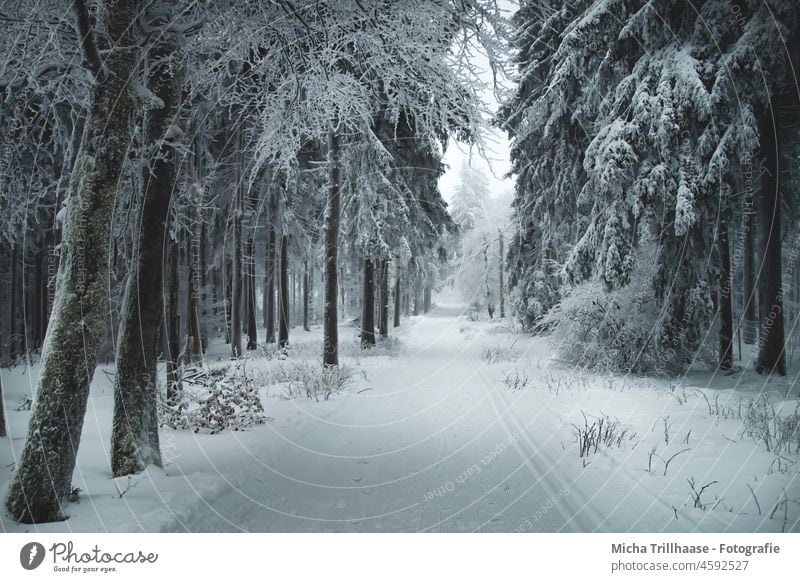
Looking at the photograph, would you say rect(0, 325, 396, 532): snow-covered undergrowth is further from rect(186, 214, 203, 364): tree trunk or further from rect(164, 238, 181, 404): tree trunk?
rect(186, 214, 203, 364): tree trunk

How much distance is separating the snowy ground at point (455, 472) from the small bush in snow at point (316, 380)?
0.85m

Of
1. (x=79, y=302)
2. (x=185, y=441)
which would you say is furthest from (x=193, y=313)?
(x=79, y=302)

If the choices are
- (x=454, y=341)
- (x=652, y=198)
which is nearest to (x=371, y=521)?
(x=652, y=198)

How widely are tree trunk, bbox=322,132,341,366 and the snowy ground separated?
330cm

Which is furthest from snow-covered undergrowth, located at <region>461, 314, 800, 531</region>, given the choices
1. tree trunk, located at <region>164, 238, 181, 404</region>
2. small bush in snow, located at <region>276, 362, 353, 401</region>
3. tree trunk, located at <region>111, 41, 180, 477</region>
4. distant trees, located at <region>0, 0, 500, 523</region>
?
tree trunk, located at <region>164, 238, 181, 404</region>

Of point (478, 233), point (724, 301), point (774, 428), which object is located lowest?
point (774, 428)

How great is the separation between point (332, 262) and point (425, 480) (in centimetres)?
718

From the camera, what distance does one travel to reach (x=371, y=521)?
323 cm

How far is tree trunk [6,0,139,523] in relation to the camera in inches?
117

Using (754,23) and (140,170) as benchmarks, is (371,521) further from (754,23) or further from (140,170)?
(754,23)

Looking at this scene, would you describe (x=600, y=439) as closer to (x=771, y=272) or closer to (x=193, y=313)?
(x=771, y=272)

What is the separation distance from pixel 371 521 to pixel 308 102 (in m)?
4.71

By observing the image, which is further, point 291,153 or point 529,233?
point 529,233

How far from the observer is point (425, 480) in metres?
4.00
